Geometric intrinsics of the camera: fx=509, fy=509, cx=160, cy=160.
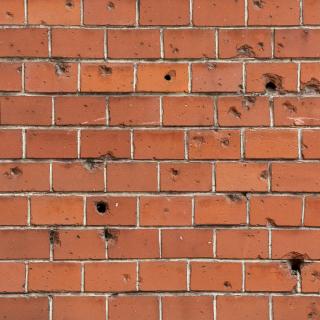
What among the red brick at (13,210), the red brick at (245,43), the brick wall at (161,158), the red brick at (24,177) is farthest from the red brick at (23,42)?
the red brick at (245,43)

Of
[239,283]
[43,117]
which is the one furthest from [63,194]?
[239,283]

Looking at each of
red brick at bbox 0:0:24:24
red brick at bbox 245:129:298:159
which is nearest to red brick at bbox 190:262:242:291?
red brick at bbox 245:129:298:159

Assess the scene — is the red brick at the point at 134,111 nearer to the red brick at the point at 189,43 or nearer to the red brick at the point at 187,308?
the red brick at the point at 189,43

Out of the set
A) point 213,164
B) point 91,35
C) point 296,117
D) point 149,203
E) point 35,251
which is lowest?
point 35,251

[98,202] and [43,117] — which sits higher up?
[43,117]

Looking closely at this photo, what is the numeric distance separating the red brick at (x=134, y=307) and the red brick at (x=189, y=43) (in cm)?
77

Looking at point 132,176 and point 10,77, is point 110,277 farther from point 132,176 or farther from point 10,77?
point 10,77

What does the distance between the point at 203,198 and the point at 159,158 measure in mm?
186

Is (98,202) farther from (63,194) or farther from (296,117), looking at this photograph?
(296,117)

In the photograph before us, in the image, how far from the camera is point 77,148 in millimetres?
1594

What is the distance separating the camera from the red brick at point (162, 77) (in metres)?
1.59

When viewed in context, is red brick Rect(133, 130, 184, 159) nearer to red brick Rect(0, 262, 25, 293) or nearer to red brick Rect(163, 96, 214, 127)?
red brick Rect(163, 96, 214, 127)

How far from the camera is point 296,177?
1587mm

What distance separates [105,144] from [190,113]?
0.93ft
